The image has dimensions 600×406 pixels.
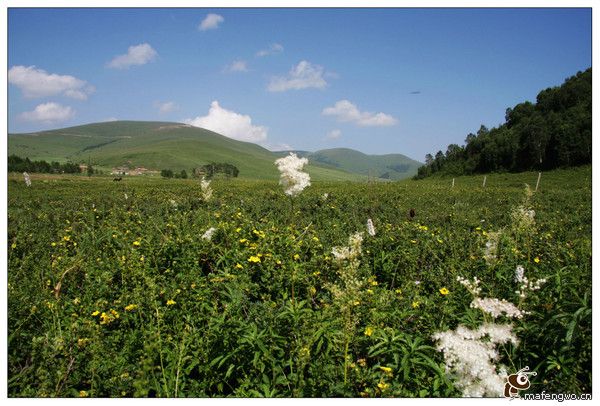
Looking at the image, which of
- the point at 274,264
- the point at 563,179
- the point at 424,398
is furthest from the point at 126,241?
the point at 563,179

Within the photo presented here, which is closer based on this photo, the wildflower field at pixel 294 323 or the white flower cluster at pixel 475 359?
the white flower cluster at pixel 475 359

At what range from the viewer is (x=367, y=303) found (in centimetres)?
464

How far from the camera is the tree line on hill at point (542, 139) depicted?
171 feet

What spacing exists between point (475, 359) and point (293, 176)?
15.8 ft

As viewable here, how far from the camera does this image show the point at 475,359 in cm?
267

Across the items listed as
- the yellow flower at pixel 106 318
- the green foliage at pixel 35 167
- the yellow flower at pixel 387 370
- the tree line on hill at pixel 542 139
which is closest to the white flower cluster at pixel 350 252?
the yellow flower at pixel 387 370

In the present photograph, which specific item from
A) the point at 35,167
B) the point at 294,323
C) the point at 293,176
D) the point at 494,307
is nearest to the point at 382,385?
the point at 294,323

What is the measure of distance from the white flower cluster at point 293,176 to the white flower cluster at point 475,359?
174 inches

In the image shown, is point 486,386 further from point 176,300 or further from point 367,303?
point 176,300

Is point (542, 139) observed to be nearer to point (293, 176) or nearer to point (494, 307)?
point (293, 176)

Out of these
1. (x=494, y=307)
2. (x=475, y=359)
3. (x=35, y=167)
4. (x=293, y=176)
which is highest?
(x=35, y=167)

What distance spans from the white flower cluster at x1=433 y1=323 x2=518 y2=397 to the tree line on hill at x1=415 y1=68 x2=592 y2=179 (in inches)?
2289

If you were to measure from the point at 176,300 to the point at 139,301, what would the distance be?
2.09 feet

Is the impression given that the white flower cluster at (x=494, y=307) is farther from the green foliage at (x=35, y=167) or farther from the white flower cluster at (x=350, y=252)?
the green foliage at (x=35, y=167)
